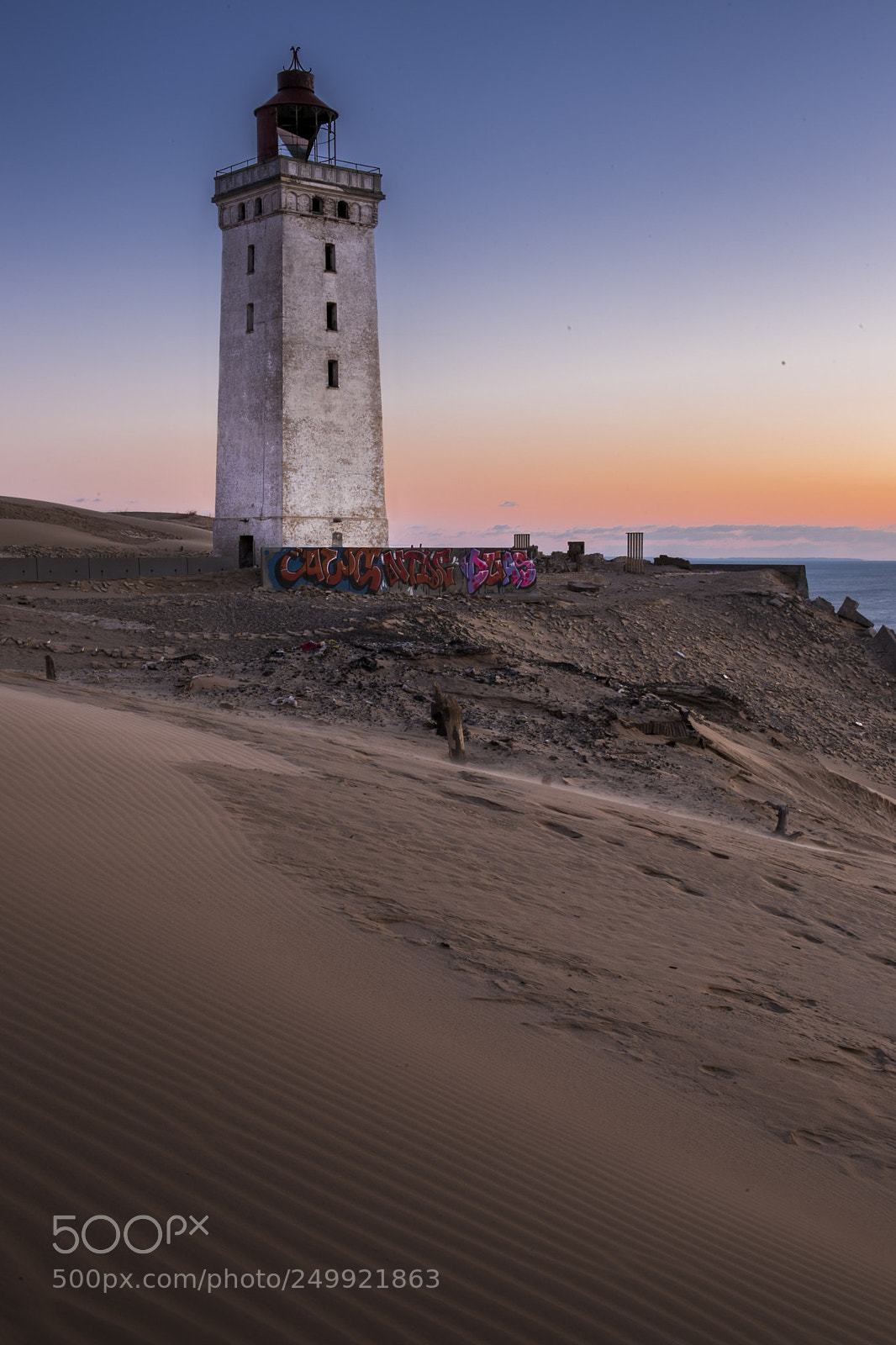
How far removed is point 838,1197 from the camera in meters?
4.73

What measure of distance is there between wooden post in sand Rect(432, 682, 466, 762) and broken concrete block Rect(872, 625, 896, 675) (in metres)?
19.4

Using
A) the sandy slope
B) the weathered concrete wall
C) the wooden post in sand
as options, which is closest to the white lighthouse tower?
the weathered concrete wall

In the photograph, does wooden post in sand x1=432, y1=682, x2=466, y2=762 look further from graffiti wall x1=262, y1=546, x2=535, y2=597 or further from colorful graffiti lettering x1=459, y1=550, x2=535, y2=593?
colorful graffiti lettering x1=459, y1=550, x2=535, y2=593

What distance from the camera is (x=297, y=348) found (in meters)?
34.7

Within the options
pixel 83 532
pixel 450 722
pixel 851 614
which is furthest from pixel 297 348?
pixel 83 532

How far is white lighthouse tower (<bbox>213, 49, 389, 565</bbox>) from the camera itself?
114ft

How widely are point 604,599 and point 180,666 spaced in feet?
55.2

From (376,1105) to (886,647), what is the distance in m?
30.8

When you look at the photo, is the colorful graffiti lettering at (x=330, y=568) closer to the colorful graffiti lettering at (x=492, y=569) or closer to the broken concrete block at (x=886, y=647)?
the colorful graffiti lettering at (x=492, y=569)

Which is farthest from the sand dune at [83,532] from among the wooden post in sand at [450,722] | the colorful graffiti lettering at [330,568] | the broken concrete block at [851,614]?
the wooden post in sand at [450,722]

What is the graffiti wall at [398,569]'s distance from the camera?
1224 inches

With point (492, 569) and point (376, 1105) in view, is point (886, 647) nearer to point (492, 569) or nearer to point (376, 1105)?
point (492, 569)

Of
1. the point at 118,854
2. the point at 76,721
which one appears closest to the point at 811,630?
the point at 76,721

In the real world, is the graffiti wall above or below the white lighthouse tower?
below
